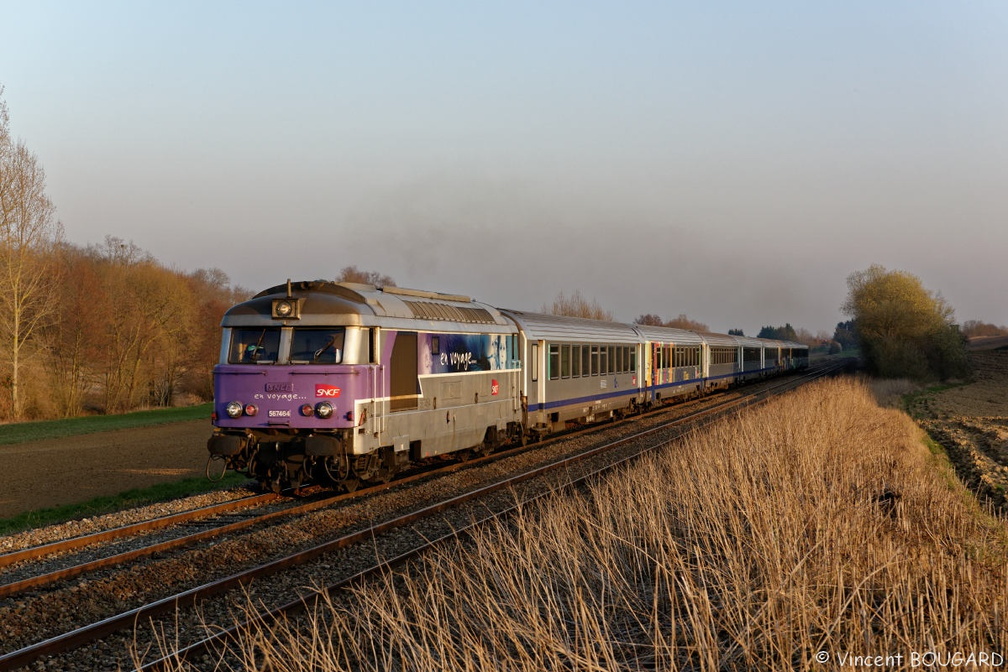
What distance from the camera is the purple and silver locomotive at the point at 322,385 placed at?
476 inches

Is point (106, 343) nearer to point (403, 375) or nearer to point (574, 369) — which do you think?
point (574, 369)

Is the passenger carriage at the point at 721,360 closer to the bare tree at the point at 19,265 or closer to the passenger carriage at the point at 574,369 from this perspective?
the passenger carriage at the point at 574,369

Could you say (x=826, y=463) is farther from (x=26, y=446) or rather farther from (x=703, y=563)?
(x=26, y=446)

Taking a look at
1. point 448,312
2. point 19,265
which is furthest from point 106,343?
point 448,312

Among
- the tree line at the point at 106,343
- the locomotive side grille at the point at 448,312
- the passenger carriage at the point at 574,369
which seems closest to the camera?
the locomotive side grille at the point at 448,312

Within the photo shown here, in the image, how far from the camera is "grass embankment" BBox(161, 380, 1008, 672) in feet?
14.5

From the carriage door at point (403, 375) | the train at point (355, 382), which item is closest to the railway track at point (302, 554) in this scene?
the train at point (355, 382)

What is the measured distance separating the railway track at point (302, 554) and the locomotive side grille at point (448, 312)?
3.12 meters

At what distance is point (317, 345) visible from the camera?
12367mm
